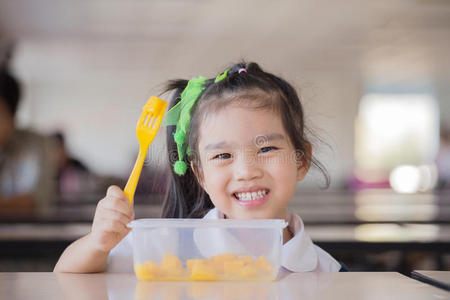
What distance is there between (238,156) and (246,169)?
0.11ft

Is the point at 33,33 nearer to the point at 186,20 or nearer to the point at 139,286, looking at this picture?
the point at 186,20

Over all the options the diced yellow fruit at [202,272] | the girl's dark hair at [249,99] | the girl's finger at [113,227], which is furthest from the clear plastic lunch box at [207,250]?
the girl's dark hair at [249,99]

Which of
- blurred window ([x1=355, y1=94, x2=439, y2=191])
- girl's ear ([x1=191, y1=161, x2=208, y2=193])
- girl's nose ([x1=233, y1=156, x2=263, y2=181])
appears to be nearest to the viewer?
girl's nose ([x1=233, y1=156, x2=263, y2=181])

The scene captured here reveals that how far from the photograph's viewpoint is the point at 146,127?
2.67 feet

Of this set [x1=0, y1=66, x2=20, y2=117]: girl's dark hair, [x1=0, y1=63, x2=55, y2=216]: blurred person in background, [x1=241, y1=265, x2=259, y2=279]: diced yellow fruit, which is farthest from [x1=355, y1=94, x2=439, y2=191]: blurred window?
[x1=241, y1=265, x2=259, y2=279]: diced yellow fruit

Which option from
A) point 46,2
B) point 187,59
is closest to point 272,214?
point 46,2

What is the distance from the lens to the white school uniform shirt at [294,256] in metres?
0.89

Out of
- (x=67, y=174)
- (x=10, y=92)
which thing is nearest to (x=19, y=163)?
(x=10, y=92)

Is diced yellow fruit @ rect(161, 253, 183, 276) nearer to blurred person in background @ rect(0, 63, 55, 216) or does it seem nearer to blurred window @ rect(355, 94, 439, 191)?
blurred person in background @ rect(0, 63, 55, 216)

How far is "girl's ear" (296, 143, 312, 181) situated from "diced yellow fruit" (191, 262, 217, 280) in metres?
0.37

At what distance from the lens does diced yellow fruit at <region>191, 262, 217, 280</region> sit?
2.29ft

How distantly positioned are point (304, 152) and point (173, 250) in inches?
16.3

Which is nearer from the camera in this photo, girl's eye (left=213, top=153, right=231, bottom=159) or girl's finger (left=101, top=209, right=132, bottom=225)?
girl's finger (left=101, top=209, right=132, bottom=225)

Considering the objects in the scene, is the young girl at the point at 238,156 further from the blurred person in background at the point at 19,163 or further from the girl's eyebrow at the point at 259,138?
the blurred person in background at the point at 19,163
